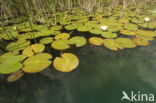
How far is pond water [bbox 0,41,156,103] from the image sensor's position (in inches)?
27.4

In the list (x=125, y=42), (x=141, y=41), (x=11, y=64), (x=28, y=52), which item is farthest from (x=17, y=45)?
(x=141, y=41)

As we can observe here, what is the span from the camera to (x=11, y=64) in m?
0.92

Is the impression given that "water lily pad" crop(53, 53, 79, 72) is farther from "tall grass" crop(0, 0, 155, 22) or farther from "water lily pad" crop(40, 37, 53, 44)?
"tall grass" crop(0, 0, 155, 22)

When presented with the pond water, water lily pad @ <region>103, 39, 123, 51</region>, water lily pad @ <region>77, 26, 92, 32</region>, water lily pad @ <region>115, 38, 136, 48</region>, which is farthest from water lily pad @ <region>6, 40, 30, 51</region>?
water lily pad @ <region>115, 38, 136, 48</region>

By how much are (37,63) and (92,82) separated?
0.41m

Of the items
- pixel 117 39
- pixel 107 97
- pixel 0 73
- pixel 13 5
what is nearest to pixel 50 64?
pixel 0 73

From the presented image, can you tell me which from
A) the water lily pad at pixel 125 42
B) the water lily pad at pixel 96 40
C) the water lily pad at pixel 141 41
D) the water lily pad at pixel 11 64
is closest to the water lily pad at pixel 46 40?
the water lily pad at pixel 11 64

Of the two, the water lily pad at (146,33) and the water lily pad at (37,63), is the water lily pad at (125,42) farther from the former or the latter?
the water lily pad at (37,63)

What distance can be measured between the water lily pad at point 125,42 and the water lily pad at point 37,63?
60cm

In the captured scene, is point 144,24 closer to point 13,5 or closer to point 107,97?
point 107,97

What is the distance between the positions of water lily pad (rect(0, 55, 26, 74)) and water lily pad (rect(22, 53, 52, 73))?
1.9 inches

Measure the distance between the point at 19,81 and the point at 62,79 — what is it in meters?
0.27

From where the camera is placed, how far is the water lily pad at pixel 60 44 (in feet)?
3.61

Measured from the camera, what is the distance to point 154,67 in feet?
2.76
